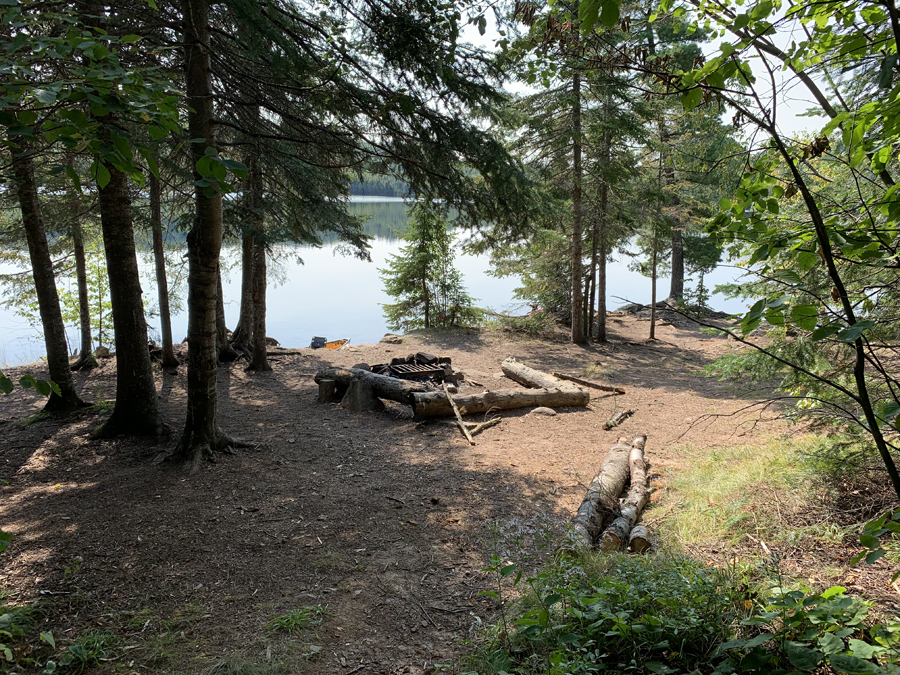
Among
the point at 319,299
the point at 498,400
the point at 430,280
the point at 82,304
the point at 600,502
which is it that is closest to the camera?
the point at 600,502

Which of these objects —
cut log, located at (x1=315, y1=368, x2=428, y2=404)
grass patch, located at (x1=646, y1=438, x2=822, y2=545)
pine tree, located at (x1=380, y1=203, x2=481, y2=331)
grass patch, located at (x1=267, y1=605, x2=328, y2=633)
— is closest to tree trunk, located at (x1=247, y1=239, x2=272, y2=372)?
cut log, located at (x1=315, y1=368, x2=428, y2=404)

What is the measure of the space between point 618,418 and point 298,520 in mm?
5710

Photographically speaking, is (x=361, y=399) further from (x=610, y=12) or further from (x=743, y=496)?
(x=610, y=12)

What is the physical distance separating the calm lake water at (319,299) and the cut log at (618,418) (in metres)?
2.16

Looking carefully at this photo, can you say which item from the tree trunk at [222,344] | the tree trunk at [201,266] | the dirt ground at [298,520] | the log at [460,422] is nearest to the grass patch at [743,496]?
the dirt ground at [298,520]

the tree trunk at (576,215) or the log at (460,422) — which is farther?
the tree trunk at (576,215)

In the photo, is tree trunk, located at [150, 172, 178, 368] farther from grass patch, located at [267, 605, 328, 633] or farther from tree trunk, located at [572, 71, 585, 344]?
tree trunk, located at [572, 71, 585, 344]

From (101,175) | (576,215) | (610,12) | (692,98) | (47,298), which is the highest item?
(576,215)

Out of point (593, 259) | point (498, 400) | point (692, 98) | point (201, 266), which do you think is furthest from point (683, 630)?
point (593, 259)

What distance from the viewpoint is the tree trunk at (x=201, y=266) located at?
5.39 m

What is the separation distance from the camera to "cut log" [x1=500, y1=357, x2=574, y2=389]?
977cm

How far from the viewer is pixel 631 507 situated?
497 centimetres

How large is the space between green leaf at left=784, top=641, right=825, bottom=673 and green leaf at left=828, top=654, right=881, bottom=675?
0.20 ft

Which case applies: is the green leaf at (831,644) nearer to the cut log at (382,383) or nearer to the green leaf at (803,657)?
the green leaf at (803,657)
